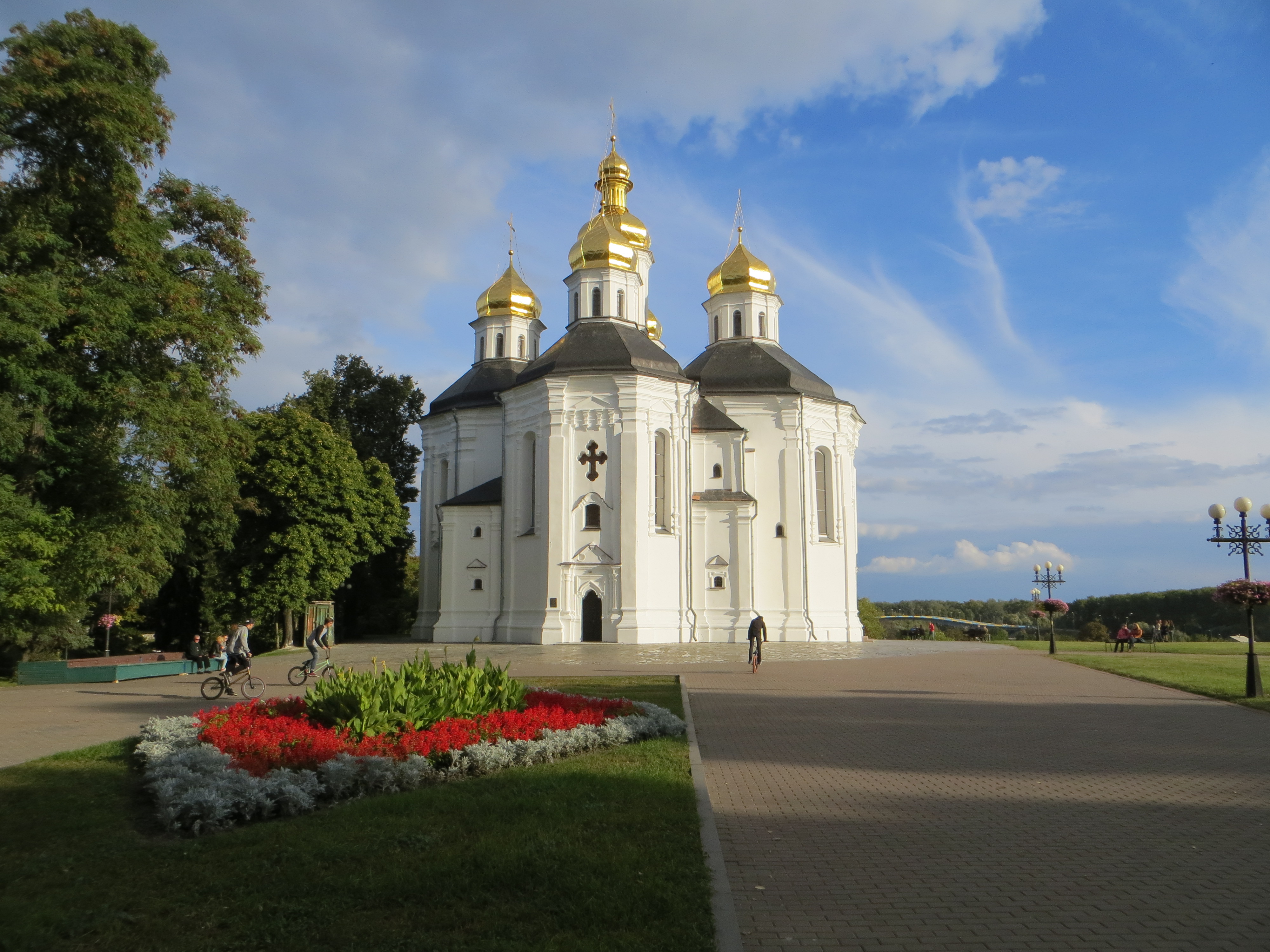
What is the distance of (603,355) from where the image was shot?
3712cm

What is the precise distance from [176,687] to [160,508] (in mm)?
5392

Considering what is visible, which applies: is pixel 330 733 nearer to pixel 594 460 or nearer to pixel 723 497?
pixel 594 460

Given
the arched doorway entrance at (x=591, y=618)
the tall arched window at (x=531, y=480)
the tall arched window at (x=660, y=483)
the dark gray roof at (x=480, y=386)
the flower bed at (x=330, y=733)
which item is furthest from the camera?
the dark gray roof at (x=480, y=386)

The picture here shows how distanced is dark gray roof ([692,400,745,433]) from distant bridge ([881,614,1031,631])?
24.1 metres

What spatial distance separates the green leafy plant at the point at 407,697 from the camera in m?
10.4

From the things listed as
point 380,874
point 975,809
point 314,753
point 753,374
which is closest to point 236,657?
Answer: point 314,753

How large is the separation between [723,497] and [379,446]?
19.5 metres

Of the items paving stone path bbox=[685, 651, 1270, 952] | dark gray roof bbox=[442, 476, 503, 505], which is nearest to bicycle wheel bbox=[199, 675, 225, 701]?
paving stone path bbox=[685, 651, 1270, 952]

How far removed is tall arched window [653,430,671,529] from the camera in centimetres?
3641

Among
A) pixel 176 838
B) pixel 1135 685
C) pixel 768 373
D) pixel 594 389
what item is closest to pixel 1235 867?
pixel 176 838

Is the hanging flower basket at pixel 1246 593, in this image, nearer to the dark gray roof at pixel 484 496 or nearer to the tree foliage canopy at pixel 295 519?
the dark gray roof at pixel 484 496

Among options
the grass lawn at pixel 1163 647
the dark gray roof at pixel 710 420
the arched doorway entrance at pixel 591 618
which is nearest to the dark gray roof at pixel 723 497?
the dark gray roof at pixel 710 420

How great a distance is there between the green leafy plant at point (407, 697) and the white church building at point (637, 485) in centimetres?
2241

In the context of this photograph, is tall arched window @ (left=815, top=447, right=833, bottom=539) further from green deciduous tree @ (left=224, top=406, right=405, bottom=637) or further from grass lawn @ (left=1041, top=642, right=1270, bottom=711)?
green deciduous tree @ (left=224, top=406, right=405, bottom=637)
